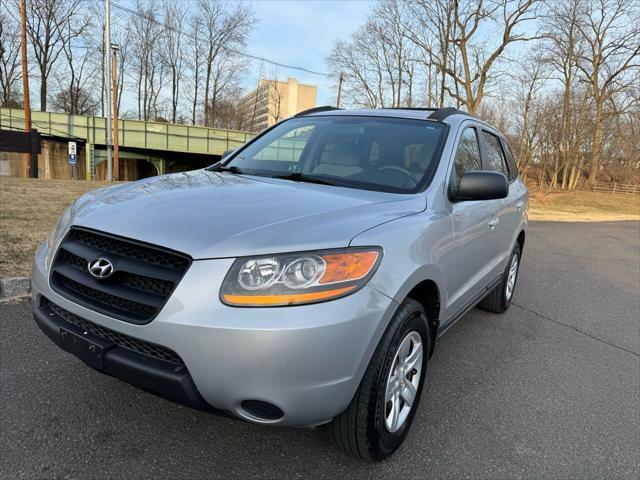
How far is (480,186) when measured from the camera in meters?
2.76

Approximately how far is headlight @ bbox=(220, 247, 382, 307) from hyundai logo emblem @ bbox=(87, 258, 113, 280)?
0.55m

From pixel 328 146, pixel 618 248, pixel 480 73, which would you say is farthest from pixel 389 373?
pixel 480 73

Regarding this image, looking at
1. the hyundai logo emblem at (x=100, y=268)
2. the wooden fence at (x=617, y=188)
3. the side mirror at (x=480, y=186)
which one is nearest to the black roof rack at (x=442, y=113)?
the side mirror at (x=480, y=186)

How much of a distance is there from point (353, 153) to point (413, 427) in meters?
1.75

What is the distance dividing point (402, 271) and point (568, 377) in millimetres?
2190

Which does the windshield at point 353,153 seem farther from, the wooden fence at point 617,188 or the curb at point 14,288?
the wooden fence at point 617,188

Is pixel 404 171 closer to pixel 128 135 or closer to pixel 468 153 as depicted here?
pixel 468 153

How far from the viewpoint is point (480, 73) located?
27.6 m

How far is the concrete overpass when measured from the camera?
35062 mm

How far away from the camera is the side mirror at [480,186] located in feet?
9.07

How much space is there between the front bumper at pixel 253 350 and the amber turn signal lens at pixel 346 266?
8 centimetres

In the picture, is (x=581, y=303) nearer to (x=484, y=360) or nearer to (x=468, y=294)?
(x=484, y=360)

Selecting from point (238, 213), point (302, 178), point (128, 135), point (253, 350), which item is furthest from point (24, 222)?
point (128, 135)

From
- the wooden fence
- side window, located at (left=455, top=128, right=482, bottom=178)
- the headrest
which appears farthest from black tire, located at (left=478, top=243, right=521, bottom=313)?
the wooden fence
